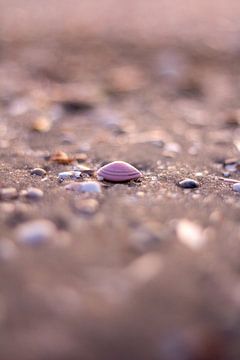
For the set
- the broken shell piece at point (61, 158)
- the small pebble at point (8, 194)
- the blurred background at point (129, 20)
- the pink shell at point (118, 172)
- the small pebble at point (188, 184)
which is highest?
the blurred background at point (129, 20)

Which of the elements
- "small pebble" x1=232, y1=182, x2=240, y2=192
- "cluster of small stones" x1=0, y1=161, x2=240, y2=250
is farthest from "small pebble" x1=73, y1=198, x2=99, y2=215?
"small pebble" x1=232, y1=182, x2=240, y2=192

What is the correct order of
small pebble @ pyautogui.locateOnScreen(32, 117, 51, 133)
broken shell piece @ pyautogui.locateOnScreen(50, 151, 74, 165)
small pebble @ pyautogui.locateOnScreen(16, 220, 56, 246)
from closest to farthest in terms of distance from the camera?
small pebble @ pyautogui.locateOnScreen(16, 220, 56, 246)
broken shell piece @ pyautogui.locateOnScreen(50, 151, 74, 165)
small pebble @ pyautogui.locateOnScreen(32, 117, 51, 133)

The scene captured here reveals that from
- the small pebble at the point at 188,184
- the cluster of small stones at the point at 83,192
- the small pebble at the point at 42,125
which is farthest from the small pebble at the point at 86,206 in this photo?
the small pebble at the point at 42,125

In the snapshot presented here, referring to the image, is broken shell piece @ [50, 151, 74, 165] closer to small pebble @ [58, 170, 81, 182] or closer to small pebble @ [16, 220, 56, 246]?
small pebble @ [58, 170, 81, 182]

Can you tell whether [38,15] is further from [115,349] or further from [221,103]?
[115,349]

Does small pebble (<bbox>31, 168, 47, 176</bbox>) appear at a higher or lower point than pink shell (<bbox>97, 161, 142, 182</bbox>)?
higher

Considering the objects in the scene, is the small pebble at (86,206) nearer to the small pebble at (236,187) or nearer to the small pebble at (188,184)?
the small pebble at (188,184)
